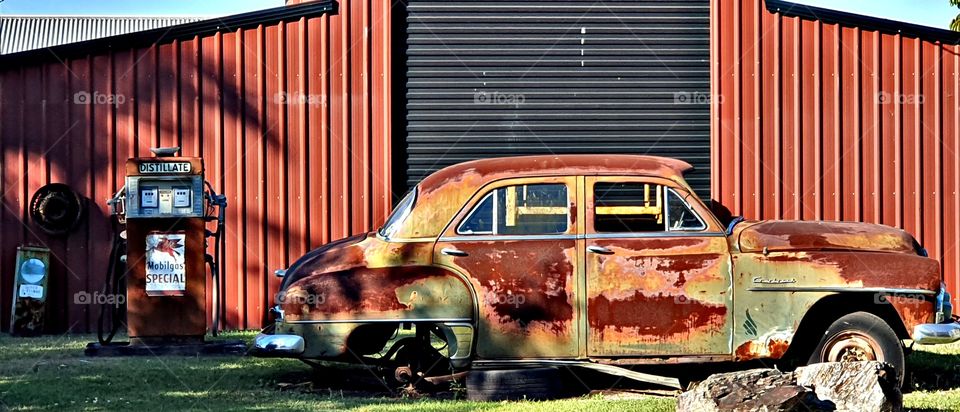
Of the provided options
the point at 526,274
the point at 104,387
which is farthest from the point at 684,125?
the point at 104,387

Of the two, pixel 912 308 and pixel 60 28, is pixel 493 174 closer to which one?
pixel 912 308

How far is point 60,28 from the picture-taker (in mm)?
38188

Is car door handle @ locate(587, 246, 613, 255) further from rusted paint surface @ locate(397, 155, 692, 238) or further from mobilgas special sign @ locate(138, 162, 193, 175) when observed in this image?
mobilgas special sign @ locate(138, 162, 193, 175)

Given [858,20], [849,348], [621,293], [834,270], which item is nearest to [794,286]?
[834,270]

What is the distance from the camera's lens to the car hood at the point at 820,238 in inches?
320

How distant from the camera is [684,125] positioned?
44.5 feet

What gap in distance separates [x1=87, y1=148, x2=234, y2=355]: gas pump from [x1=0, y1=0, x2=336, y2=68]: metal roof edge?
2.96 m

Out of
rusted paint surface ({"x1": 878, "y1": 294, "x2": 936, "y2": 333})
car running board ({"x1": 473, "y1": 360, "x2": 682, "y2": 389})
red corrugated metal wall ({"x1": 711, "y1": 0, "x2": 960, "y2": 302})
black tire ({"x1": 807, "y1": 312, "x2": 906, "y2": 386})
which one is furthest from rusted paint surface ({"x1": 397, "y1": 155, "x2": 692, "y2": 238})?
red corrugated metal wall ({"x1": 711, "y1": 0, "x2": 960, "y2": 302})

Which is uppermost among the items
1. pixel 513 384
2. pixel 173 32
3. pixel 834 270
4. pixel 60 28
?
pixel 60 28

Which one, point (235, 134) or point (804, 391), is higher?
point (235, 134)

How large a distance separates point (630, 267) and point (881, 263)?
1.72 metres

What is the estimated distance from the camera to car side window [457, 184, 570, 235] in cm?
830

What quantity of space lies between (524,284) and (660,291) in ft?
3.05

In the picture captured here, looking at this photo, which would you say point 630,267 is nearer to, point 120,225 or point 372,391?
point 372,391
